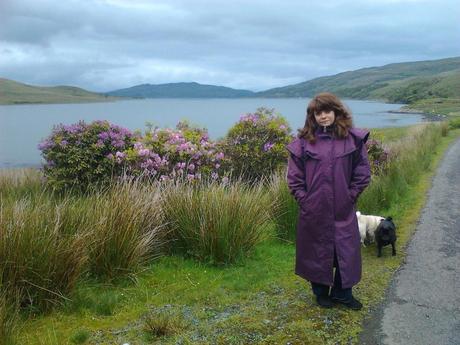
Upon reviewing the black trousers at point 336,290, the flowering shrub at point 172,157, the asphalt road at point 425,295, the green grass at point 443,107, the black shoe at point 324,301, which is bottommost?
the green grass at point 443,107

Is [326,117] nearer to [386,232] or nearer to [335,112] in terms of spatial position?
[335,112]

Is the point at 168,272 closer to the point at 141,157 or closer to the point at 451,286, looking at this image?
the point at 451,286

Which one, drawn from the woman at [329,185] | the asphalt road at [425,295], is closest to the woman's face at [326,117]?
the woman at [329,185]

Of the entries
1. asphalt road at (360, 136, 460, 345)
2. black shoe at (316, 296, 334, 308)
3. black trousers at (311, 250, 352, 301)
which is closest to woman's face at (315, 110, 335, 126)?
black trousers at (311, 250, 352, 301)

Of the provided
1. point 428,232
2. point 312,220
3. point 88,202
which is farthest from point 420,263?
point 88,202

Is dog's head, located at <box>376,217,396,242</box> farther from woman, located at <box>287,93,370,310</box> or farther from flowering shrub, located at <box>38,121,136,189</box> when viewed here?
flowering shrub, located at <box>38,121,136,189</box>

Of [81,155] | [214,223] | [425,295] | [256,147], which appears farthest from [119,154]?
[425,295]

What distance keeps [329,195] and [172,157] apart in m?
5.35

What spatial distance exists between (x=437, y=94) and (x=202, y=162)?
143424mm

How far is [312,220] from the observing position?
444cm

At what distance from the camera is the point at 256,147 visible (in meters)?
10.3

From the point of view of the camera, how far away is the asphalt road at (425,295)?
4.09 meters

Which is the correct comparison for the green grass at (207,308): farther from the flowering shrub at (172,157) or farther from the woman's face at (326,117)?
the flowering shrub at (172,157)

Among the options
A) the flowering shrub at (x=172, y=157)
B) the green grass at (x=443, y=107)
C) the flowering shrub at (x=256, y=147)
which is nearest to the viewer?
the flowering shrub at (x=172, y=157)
